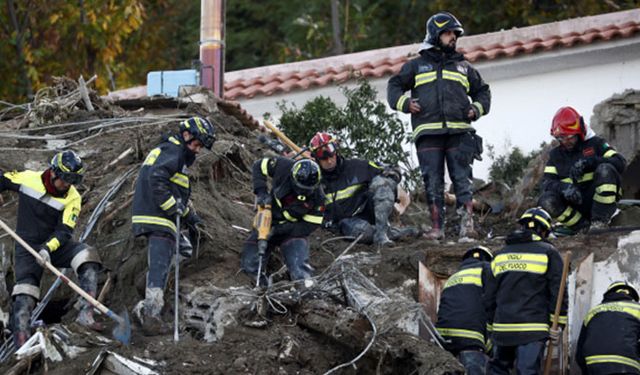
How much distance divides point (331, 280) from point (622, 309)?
2832 mm

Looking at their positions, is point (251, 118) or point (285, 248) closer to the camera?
point (285, 248)

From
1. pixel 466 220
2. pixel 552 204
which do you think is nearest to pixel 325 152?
pixel 466 220

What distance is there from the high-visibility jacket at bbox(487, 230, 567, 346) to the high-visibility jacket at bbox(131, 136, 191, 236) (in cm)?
335

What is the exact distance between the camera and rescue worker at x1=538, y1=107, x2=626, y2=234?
55.0 feet

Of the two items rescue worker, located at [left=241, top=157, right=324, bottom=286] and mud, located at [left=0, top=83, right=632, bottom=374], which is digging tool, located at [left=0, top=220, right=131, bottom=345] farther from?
rescue worker, located at [left=241, top=157, right=324, bottom=286]

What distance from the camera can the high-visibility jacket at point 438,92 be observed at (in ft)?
55.3

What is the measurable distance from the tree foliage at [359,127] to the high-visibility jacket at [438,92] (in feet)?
9.69

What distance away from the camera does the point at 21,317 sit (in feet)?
49.5

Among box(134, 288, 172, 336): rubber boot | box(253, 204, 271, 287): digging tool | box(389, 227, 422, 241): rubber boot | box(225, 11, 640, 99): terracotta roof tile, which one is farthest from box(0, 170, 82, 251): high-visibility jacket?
box(225, 11, 640, 99): terracotta roof tile

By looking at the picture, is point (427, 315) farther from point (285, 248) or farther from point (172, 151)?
point (172, 151)

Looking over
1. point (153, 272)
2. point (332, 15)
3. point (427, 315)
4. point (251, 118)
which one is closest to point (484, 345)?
point (427, 315)

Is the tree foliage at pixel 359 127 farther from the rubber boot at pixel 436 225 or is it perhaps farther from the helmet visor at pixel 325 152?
the rubber boot at pixel 436 225

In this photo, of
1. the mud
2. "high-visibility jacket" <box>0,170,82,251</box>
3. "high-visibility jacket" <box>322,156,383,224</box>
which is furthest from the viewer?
"high-visibility jacket" <box>322,156,383,224</box>

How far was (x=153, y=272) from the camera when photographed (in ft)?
50.4
